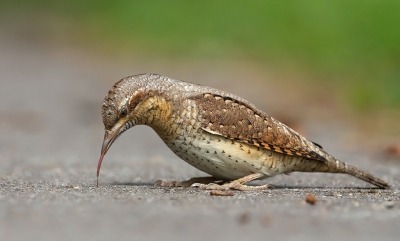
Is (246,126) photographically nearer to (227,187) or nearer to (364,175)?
(227,187)

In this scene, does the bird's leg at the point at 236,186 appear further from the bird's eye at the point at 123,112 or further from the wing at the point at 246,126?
the bird's eye at the point at 123,112

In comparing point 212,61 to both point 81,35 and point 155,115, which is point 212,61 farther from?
point 155,115

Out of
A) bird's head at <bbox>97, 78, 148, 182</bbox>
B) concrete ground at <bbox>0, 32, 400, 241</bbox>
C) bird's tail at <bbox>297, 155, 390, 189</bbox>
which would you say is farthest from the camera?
bird's tail at <bbox>297, 155, 390, 189</bbox>

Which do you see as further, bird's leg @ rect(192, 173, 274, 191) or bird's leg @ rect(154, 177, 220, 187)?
bird's leg @ rect(154, 177, 220, 187)

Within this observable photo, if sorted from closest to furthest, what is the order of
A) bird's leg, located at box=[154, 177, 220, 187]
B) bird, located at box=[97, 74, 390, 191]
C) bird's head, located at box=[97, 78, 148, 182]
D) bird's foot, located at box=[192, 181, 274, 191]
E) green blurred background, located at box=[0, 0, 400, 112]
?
bird's head, located at box=[97, 78, 148, 182] < bird, located at box=[97, 74, 390, 191] < bird's foot, located at box=[192, 181, 274, 191] < bird's leg, located at box=[154, 177, 220, 187] < green blurred background, located at box=[0, 0, 400, 112]

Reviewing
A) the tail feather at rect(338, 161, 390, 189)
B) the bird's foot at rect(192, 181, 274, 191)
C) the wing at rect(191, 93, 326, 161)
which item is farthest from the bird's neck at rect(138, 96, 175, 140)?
the tail feather at rect(338, 161, 390, 189)

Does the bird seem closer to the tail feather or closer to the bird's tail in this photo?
the bird's tail
